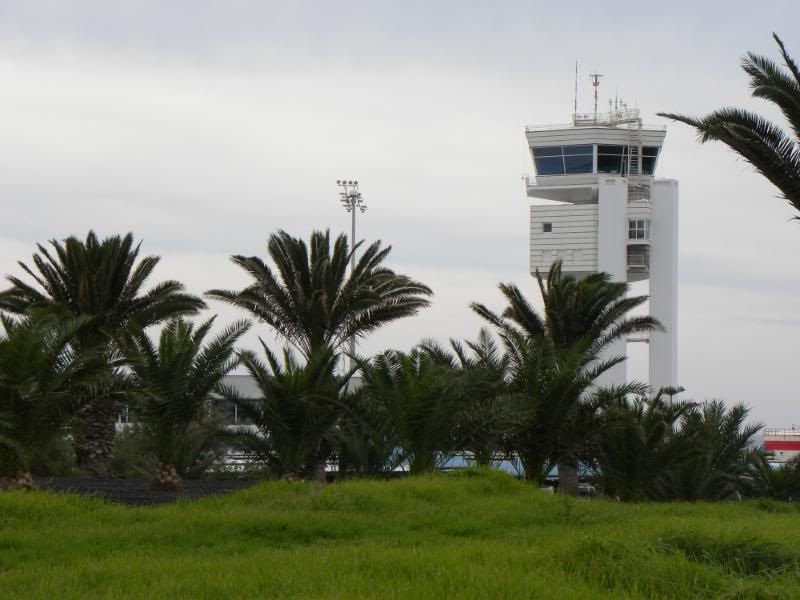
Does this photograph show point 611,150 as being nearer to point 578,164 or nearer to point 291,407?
point 578,164

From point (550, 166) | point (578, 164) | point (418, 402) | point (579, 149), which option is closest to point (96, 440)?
point (418, 402)

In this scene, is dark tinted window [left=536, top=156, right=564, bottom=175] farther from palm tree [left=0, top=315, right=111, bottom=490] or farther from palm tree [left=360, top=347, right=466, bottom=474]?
palm tree [left=0, top=315, right=111, bottom=490]

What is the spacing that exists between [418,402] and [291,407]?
2.89 m

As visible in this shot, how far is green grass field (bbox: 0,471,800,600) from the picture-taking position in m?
8.26

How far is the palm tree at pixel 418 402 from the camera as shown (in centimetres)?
2039

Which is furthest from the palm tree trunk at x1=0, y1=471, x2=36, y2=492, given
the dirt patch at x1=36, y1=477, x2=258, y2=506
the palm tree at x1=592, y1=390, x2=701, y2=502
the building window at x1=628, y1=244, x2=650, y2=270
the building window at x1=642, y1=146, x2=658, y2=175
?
the building window at x1=628, y1=244, x2=650, y2=270

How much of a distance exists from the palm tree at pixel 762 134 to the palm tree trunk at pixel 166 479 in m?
12.7

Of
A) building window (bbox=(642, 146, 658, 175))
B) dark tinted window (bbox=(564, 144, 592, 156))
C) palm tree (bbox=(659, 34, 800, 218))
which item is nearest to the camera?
palm tree (bbox=(659, 34, 800, 218))

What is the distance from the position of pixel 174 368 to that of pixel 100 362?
129 inches

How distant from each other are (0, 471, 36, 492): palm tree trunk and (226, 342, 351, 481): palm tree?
5417 millimetres

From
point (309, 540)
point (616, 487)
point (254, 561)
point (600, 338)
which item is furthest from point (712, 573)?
point (600, 338)

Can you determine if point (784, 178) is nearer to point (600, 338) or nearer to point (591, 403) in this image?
point (591, 403)

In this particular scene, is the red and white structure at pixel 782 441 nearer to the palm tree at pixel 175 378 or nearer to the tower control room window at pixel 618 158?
the tower control room window at pixel 618 158

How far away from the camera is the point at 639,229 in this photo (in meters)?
67.3
